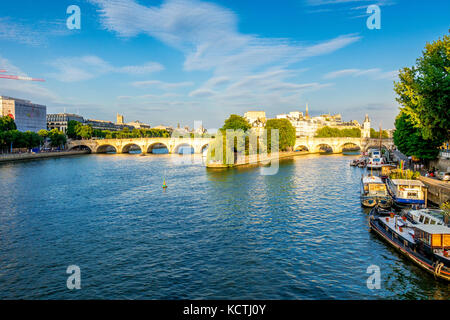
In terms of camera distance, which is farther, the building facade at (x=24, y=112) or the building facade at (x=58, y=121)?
the building facade at (x=58, y=121)

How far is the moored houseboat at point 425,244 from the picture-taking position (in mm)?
15828

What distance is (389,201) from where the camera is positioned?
29.7 m

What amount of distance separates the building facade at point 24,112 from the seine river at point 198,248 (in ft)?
329

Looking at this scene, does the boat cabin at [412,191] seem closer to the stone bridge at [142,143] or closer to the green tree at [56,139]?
the stone bridge at [142,143]

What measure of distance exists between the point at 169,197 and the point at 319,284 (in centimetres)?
2269

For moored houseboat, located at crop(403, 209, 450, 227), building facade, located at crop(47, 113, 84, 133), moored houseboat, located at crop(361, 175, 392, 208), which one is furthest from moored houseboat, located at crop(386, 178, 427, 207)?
building facade, located at crop(47, 113, 84, 133)

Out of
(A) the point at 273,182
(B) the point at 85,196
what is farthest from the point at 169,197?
(A) the point at 273,182

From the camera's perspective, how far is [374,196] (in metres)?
30.2

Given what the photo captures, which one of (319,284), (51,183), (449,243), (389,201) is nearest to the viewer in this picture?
(319,284)

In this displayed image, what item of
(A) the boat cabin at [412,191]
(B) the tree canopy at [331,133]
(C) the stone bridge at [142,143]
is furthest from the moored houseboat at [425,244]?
(B) the tree canopy at [331,133]

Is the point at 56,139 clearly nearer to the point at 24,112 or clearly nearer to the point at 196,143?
the point at 24,112
